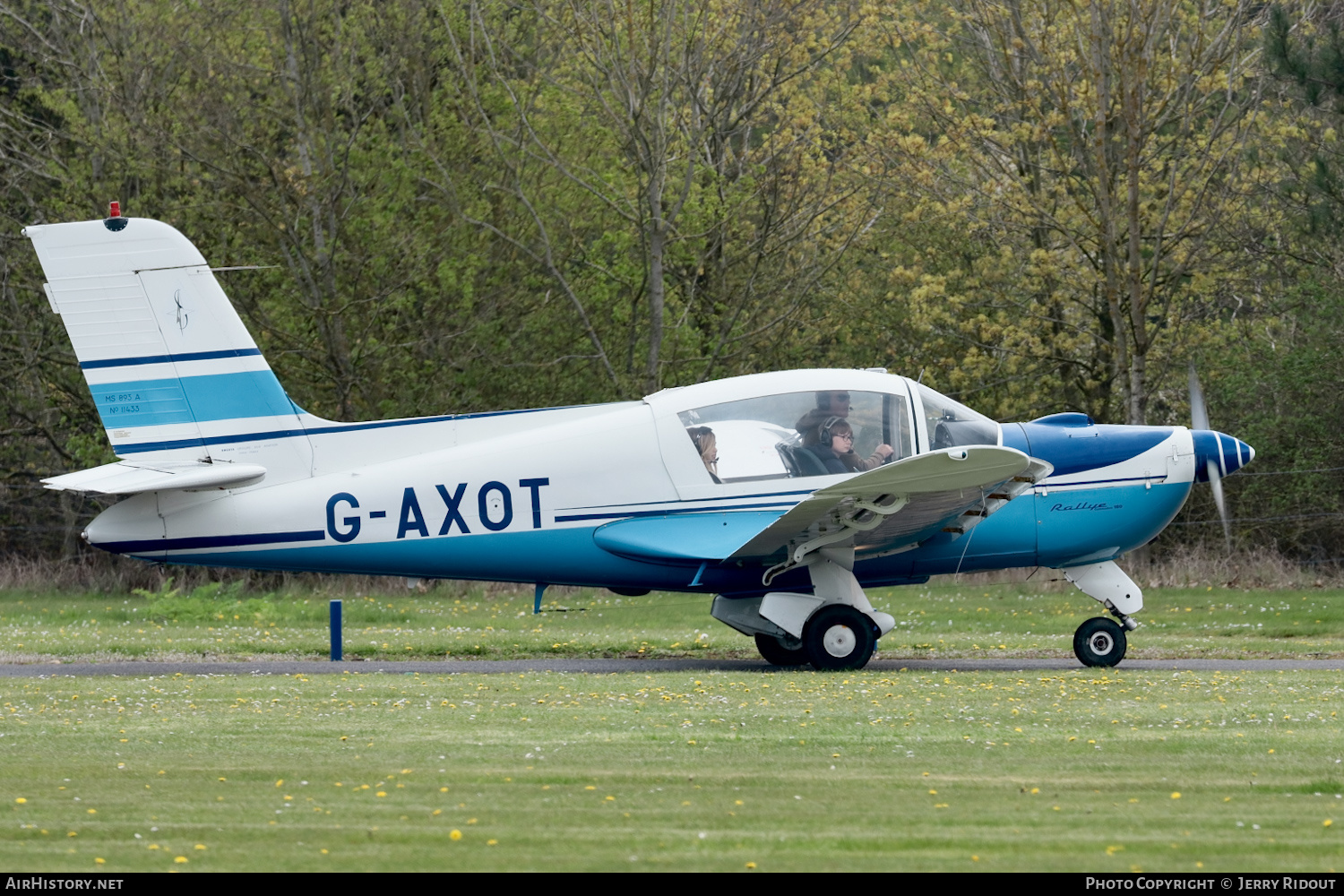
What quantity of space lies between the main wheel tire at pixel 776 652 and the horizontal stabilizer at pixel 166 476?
16.2 ft

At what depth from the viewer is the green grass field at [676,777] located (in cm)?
591

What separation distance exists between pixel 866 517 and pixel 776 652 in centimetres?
219

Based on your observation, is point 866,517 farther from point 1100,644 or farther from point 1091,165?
point 1091,165

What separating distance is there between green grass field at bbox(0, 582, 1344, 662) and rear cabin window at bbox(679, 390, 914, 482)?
9.72 ft

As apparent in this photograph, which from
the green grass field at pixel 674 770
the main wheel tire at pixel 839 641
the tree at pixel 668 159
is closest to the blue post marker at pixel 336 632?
the green grass field at pixel 674 770

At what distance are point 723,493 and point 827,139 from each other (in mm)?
22612

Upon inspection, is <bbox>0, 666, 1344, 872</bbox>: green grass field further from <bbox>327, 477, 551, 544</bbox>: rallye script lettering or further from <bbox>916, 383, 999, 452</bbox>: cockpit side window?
<bbox>916, 383, 999, 452</bbox>: cockpit side window

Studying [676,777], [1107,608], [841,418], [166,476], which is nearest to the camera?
[676,777]

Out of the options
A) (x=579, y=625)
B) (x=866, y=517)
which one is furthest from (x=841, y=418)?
(x=579, y=625)

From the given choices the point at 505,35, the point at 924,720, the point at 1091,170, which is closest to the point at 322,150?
the point at 505,35

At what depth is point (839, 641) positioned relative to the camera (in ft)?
44.7

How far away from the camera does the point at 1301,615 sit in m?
19.3

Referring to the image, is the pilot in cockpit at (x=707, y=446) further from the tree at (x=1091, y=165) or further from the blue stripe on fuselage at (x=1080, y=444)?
the tree at (x=1091, y=165)

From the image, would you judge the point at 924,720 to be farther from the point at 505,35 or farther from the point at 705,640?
the point at 505,35
